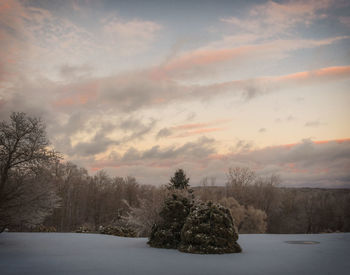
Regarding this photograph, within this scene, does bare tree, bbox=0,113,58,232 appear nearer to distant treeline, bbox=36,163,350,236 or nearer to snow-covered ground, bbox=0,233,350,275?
snow-covered ground, bbox=0,233,350,275

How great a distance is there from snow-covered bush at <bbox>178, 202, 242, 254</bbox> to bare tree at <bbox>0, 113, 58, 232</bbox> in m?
5.44

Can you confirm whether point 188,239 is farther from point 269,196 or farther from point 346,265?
point 269,196

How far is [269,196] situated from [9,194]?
132 ft

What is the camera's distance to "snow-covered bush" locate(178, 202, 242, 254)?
10039 millimetres

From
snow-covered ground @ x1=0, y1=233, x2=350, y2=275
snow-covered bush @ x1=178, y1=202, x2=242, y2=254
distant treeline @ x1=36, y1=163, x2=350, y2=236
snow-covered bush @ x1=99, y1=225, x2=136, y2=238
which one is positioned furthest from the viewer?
distant treeline @ x1=36, y1=163, x2=350, y2=236

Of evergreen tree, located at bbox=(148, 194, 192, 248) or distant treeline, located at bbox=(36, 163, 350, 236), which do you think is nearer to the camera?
evergreen tree, located at bbox=(148, 194, 192, 248)

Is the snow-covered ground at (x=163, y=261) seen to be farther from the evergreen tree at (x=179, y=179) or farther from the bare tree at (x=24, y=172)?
the evergreen tree at (x=179, y=179)

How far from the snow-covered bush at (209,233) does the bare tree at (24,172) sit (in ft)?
17.9

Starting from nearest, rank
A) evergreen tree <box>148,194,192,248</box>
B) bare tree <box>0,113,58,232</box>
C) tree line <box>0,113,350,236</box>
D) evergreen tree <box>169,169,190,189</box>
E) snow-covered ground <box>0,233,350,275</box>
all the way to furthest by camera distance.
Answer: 1. snow-covered ground <box>0,233,350,275</box>
2. bare tree <box>0,113,58,232</box>
3. evergreen tree <box>148,194,192,248</box>
4. evergreen tree <box>169,169,190,189</box>
5. tree line <box>0,113,350,236</box>

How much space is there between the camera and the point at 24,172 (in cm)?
1174

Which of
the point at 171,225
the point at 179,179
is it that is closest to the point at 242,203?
the point at 179,179

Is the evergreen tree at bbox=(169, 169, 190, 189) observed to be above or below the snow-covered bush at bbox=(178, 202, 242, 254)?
above

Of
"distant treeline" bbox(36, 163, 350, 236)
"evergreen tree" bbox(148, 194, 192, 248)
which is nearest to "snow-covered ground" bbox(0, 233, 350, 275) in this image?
"evergreen tree" bbox(148, 194, 192, 248)

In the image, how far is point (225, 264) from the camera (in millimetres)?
8086
